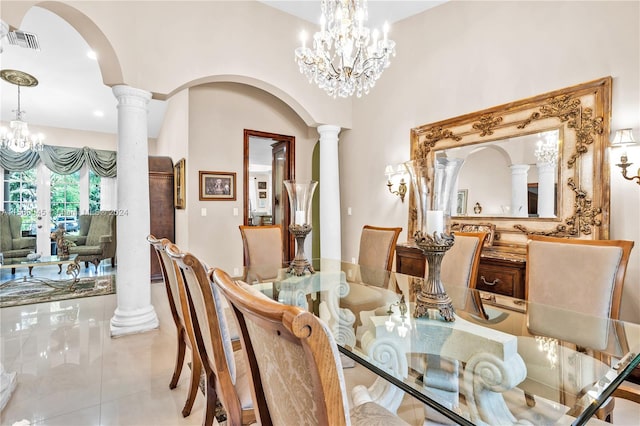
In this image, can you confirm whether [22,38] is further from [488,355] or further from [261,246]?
[488,355]

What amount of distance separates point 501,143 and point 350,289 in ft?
6.77

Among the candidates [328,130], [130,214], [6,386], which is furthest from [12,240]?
[328,130]

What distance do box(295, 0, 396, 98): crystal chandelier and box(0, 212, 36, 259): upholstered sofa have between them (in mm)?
5941

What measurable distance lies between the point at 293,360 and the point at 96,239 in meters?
7.00

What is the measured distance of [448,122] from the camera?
10.9ft

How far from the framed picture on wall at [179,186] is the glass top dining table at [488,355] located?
308cm

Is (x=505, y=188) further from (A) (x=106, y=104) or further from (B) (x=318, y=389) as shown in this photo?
(A) (x=106, y=104)

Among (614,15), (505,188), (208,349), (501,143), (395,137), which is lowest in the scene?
(208,349)

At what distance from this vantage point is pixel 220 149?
430 cm

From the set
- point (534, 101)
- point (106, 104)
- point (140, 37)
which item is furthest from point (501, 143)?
point (106, 104)

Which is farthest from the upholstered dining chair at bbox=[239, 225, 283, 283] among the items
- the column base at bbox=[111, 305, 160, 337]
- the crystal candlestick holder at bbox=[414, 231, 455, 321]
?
the crystal candlestick holder at bbox=[414, 231, 455, 321]

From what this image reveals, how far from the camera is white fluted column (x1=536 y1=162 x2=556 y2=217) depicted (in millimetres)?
2591

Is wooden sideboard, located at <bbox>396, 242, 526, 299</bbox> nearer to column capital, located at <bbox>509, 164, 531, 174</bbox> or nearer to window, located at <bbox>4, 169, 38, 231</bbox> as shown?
column capital, located at <bbox>509, 164, 531, 174</bbox>

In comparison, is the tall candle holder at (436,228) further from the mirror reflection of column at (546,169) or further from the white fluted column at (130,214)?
the white fluted column at (130,214)
